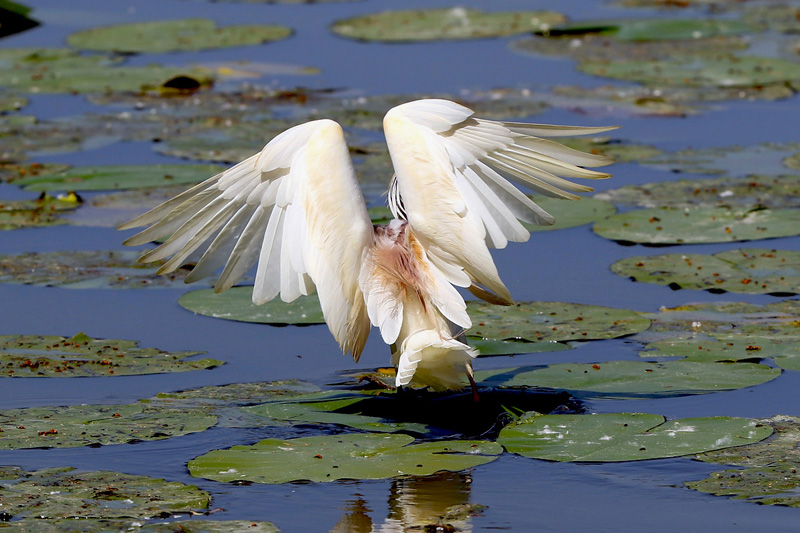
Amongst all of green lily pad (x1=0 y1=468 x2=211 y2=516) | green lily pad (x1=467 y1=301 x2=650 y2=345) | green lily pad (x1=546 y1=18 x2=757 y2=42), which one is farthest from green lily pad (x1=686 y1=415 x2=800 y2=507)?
green lily pad (x1=546 y1=18 x2=757 y2=42)

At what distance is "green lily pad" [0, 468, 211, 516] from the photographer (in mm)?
3723

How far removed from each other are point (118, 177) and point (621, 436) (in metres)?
5.28

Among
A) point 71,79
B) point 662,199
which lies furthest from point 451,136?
point 71,79

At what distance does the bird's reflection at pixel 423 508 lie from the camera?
384 centimetres

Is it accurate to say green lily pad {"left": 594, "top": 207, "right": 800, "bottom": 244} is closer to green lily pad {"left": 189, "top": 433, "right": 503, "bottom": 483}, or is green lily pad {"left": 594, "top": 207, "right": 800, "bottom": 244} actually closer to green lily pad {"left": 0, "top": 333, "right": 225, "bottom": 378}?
green lily pad {"left": 0, "top": 333, "right": 225, "bottom": 378}

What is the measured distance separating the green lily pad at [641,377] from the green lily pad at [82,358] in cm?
138

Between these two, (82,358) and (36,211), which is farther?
(36,211)

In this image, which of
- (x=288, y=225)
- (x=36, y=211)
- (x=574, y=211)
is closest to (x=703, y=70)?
(x=574, y=211)

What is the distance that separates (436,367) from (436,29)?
10414mm

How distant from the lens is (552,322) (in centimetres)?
578

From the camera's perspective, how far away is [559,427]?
4527 mm

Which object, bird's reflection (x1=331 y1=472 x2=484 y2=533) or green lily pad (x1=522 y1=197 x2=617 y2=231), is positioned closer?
bird's reflection (x1=331 y1=472 x2=484 y2=533)

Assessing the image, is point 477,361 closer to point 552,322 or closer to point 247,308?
point 552,322

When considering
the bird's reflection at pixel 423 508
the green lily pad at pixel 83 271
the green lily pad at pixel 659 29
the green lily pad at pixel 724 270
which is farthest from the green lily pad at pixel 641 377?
the green lily pad at pixel 659 29
